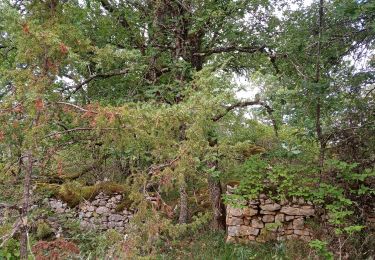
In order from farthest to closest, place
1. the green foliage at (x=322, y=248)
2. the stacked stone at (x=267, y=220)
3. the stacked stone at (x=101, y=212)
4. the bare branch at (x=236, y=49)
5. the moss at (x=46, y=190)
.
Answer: the stacked stone at (x=101, y=212) → the moss at (x=46, y=190) → the bare branch at (x=236, y=49) → the stacked stone at (x=267, y=220) → the green foliage at (x=322, y=248)

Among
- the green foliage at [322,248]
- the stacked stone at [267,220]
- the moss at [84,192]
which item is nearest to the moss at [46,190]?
the moss at [84,192]

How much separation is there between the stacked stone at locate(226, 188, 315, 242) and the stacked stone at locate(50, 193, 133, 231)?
9.27 feet

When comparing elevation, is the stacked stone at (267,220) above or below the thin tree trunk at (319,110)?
below

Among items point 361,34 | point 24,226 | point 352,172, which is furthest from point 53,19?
point 352,172

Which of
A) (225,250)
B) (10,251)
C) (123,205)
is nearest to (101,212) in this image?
(123,205)

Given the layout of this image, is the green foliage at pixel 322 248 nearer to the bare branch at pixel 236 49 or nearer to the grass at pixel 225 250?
the grass at pixel 225 250

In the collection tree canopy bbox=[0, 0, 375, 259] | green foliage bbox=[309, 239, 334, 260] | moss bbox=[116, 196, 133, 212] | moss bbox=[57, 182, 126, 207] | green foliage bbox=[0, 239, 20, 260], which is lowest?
green foliage bbox=[0, 239, 20, 260]

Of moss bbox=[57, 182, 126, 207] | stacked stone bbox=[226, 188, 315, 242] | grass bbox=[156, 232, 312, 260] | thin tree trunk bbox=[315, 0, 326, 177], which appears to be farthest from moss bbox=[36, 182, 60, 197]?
thin tree trunk bbox=[315, 0, 326, 177]

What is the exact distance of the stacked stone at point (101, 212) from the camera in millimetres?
8695

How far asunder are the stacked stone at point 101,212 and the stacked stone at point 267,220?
9.27ft

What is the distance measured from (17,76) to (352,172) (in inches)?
203

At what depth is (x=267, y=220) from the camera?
23.2ft

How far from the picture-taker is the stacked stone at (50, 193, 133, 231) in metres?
8.70

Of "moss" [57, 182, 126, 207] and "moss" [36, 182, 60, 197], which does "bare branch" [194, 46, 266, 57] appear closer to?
"moss" [57, 182, 126, 207]
